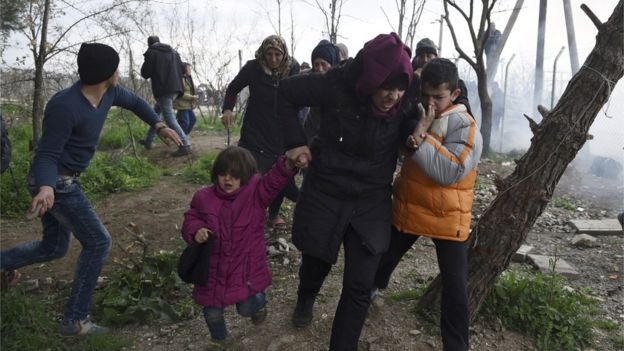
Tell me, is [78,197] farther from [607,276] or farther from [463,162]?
[607,276]

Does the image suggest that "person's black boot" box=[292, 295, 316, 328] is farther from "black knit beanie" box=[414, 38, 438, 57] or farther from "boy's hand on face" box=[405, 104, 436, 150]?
"black knit beanie" box=[414, 38, 438, 57]

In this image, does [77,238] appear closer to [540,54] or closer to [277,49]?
[277,49]

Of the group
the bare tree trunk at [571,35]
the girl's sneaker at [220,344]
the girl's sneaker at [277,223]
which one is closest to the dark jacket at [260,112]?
the girl's sneaker at [277,223]

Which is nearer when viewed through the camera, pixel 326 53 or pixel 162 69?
pixel 326 53

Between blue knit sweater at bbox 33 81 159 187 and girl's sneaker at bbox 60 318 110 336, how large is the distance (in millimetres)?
930

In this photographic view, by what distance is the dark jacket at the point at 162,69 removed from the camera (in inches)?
276

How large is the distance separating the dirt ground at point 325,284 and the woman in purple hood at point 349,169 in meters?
0.57

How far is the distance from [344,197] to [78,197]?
1.52 meters

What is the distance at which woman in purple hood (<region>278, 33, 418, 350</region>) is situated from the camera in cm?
235

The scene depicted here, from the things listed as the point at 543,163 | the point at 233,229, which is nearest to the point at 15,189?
the point at 233,229

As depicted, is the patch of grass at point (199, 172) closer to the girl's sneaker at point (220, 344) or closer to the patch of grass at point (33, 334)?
the patch of grass at point (33, 334)

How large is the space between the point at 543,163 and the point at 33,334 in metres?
3.08

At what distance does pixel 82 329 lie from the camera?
112 inches

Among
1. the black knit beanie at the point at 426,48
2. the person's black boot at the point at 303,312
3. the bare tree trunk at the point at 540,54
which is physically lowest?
the person's black boot at the point at 303,312
